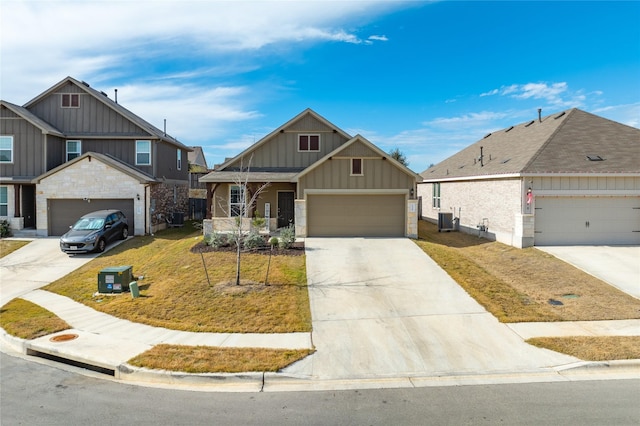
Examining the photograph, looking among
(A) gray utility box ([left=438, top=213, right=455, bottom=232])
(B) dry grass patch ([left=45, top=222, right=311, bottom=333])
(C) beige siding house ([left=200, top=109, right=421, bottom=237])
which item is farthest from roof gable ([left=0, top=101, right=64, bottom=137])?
(A) gray utility box ([left=438, top=213, right=455, bottom=232])

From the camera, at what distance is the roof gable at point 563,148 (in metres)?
18.2

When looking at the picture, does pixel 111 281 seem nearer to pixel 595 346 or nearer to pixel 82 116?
pixel 595 346

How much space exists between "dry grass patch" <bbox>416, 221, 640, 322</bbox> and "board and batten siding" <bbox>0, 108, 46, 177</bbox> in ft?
73.5

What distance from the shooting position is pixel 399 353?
Answer: 27.8ft

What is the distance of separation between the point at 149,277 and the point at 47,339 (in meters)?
5.25

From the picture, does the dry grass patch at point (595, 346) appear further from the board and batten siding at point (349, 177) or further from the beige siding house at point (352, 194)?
the board and batten siding at point (349, 177)

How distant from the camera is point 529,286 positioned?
1314 centimetres

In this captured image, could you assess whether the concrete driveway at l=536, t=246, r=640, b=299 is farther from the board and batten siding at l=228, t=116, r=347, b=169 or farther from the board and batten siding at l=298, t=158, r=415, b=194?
the board and batten siding at l=228, t=116, r=347, b=169

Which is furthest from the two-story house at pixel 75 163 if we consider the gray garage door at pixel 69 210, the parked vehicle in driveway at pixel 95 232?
the parked vehicle in driveway at pixel 95 232

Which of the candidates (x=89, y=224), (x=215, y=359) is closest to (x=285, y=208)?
(x=89, y=224)

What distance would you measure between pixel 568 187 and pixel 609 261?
13.0 ft

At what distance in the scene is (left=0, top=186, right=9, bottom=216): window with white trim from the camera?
76.2 feet

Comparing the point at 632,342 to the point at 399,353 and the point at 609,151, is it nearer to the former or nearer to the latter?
the point at 399,353

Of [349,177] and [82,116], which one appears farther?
[82,116]
